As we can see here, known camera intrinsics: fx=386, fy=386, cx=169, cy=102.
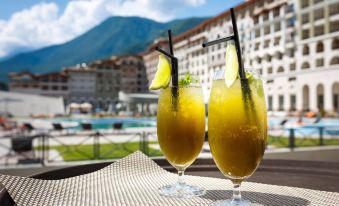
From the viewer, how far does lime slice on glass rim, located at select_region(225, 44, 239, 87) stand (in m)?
1.09

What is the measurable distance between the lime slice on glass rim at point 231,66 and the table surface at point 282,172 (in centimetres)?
44

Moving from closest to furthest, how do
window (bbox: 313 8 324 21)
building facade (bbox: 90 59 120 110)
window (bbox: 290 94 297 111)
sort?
Answer: window (bbox: 313 8 324 21)
window (bbox: 290 94 297 111)
building facade (bbox: 90 59 120 110)

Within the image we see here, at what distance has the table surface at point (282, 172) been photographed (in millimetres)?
1331

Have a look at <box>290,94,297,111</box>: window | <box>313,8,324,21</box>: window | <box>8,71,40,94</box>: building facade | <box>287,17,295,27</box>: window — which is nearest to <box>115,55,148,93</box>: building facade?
<box>8,71,40,94</box>: building facade

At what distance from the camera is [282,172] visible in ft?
5.11

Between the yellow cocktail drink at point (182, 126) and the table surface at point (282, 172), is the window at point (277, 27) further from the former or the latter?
the yellow cocktail drink at point (182, 126)

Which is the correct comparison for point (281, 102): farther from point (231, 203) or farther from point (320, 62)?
point (231, 203)

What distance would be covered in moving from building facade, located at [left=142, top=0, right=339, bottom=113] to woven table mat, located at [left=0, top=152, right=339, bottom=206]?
33012 millimetres

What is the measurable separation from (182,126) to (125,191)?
0.36 meters

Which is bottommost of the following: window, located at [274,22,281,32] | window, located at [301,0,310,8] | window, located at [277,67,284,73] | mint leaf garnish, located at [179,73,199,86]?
mint leaf garnish, located at [179,73,199,86]

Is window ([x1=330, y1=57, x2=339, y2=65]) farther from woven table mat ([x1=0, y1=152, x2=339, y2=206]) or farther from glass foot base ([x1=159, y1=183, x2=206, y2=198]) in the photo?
glass foot base ([x1=159, y1=183, x2=206, y2=198])

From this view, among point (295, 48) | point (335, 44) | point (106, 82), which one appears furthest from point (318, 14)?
point (106, 82)

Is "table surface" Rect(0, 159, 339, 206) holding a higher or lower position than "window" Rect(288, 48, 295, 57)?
lower

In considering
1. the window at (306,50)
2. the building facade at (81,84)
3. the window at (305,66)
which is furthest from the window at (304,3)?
the building facade at (81,84)
